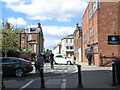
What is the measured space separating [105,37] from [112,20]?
6.90 feet

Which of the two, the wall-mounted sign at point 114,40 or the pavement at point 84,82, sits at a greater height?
the wall-mounted sign at point 114,40

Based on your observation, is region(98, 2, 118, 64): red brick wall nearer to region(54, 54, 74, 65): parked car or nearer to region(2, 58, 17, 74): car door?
region(54, 54, 74, 65): parked car

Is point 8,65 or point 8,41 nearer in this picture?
point 8,65

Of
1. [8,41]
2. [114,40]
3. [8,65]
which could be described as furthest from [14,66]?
[8,41]

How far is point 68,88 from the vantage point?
8.37 meters

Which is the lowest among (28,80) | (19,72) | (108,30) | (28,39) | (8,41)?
(28,80)

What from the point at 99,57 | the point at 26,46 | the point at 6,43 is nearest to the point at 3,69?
the point at 99,57

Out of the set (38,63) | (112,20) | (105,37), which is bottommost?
(38,63)

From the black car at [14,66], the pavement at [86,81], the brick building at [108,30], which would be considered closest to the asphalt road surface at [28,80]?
the pavement at [86,81]

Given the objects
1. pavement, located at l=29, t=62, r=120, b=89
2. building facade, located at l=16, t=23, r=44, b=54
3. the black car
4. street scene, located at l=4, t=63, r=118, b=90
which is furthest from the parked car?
building facade, located at l=16, t=23, r=44, b=54

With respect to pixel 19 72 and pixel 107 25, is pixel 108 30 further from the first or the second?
pixel 19 72

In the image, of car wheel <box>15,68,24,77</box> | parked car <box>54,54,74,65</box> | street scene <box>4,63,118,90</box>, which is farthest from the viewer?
parked car <box>54,54,74,65</box>

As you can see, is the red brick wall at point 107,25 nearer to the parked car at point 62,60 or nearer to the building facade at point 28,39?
the parked car at point 62,60

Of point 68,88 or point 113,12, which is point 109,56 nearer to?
point 113,12
